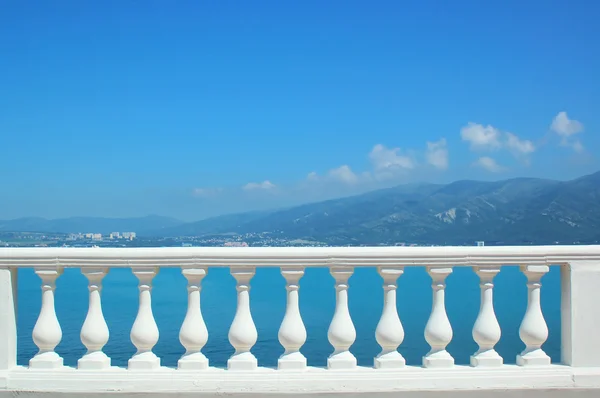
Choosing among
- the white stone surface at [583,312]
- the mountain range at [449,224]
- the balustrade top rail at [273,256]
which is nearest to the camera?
the balustrade top rail at [273,256]

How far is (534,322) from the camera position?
13.3ft

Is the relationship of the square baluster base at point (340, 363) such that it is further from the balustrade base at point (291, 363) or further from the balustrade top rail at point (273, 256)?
the balustrade top rail at point (273, 256)

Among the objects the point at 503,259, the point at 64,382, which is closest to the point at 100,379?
the point at 64,382

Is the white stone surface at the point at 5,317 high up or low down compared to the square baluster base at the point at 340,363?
up

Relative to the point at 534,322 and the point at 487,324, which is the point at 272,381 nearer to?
the point at 487,324

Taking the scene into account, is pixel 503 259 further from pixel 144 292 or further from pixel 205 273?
pixel 144 292

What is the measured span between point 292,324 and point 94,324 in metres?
1.45

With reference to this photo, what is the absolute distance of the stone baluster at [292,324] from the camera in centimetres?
392

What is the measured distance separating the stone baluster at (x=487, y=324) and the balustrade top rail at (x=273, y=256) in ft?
0.35

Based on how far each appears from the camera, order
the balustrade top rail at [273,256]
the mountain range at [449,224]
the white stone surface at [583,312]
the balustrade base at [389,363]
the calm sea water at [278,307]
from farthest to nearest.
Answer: the mountain range at [449,224] < the calm sea water at [278,307] < the white stone surface at [583,312] < the balustrade base at [389,363] < the balustrade top rail at [273,256]

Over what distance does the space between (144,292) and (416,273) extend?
7.73ft

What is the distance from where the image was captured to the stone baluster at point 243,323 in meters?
3.92

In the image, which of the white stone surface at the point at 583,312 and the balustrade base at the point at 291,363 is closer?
the balustrade base at the point at 291,363

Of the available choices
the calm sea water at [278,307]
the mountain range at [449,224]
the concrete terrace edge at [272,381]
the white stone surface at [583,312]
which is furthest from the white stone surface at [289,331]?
the mountain range at [449,224]
